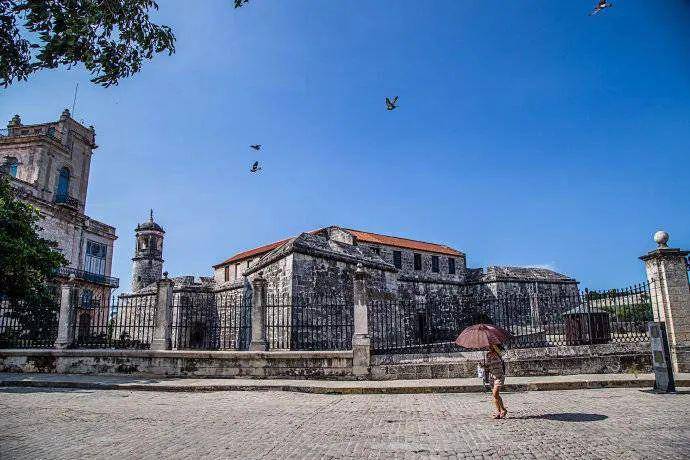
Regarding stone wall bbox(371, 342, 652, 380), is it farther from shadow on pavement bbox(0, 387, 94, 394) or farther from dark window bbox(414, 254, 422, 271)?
dark window bbox(414, 254, 422, 271)

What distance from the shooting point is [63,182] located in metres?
35.3

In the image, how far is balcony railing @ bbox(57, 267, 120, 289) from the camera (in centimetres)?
3170

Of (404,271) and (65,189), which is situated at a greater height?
(65,189)

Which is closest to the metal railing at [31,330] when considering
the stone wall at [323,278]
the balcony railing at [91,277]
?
the stone wall at [323,278]

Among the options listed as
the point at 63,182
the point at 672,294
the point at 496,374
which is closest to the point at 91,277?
the point at 63,182

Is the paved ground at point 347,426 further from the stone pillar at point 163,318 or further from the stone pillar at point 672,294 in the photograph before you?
the stone pillar at point 163,318

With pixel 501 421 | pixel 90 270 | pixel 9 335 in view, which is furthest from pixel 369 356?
pixel 90 270

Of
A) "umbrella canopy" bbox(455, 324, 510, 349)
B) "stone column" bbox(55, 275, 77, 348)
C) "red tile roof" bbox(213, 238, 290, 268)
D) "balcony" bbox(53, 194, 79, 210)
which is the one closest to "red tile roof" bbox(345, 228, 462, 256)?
"red tile roof" bbox(213, 238, 290, 268)

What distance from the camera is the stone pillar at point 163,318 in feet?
40.5

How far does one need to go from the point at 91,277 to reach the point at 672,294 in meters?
37.5

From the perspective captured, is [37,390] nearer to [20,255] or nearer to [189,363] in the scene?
[189,363]

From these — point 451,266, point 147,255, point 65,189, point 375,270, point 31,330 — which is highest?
point 65,189

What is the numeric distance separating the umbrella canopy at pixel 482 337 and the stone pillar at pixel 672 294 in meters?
6.71

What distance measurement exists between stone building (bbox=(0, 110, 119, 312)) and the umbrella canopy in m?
30.2
